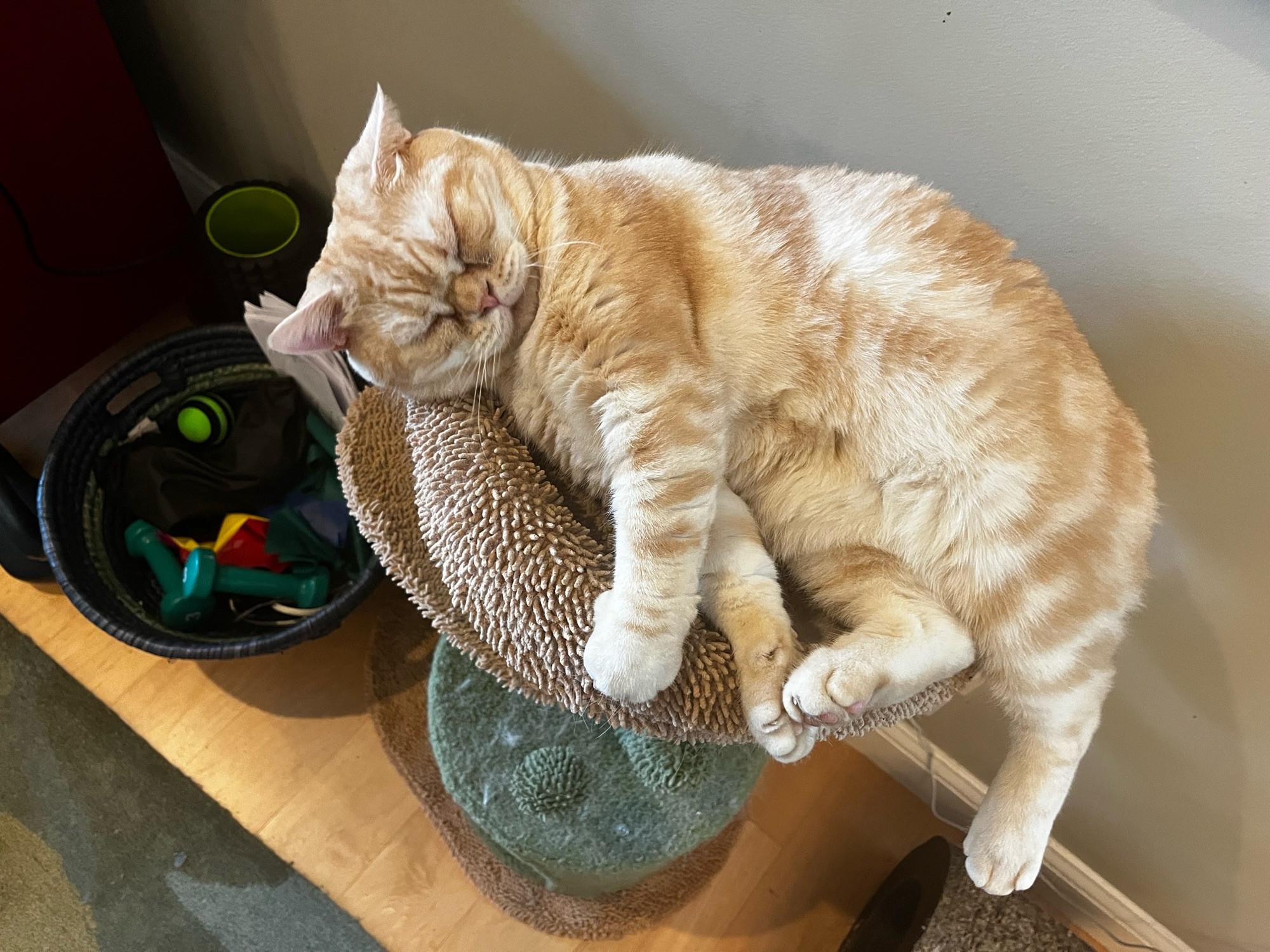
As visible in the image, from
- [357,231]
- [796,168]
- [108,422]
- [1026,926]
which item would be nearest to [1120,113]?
[796,168]

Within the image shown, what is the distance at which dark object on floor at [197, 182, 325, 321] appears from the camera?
62.2 inches

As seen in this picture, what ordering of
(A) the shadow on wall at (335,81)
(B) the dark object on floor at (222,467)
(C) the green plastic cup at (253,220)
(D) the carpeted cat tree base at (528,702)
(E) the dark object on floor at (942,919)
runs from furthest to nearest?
1. (C) the green plastic cup at (253,220)
2. (B) the dark object on floor at (222,467)
3. (E) the dark object on floor at (942,919)
4. (A) the shadow on wall at (335,81)
5. (D) the carpeted cat tree base at (528,702)

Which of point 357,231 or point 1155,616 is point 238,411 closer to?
point 357,231

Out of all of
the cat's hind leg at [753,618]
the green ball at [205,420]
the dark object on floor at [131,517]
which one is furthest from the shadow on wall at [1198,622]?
the green ball at [205,420]

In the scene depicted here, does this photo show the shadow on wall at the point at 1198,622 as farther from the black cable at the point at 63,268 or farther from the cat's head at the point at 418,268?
the black cable at the point at 63,268

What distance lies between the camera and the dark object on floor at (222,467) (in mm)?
1536

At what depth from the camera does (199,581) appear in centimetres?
144

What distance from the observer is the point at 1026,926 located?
4.48 ft

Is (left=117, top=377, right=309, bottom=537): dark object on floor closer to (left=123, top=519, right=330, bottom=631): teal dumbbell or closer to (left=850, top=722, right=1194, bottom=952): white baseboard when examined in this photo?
(left=123, top=519, right=330, bottom=631): teal dumbbell

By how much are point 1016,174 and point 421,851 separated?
4.40 feet

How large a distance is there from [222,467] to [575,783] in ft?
2.88

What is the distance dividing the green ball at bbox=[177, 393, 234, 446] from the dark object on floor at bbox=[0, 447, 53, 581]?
0.28 m

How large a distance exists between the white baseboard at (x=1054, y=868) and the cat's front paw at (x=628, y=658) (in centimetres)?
86

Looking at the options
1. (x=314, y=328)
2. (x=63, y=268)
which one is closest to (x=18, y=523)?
(x=63, y=268)
